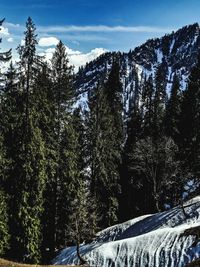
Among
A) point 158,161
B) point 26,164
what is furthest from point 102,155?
point 26,164

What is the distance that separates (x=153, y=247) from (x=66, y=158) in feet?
40.0

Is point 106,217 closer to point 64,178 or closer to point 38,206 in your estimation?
point 64,178

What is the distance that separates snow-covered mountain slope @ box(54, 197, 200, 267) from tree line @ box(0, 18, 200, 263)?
190cm

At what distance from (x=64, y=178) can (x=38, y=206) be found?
6728 millimetres

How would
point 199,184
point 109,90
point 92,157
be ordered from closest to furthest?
point 92,157 → point 199,184 → point 109,90

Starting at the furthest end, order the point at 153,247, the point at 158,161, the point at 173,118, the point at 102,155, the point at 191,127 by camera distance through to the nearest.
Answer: the point at 173,118 < the point at 191,127 < the point at 158,161 < the point at 102,155 < the point at 153,247

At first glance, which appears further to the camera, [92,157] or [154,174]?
[154,174]

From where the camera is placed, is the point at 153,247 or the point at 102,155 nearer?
the point at 153,247

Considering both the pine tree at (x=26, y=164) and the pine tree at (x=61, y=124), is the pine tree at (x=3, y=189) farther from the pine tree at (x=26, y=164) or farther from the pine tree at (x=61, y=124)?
the pine tree at (x=61, y=124)

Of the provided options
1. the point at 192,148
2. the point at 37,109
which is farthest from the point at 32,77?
the point at 192,148

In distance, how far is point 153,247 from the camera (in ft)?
102

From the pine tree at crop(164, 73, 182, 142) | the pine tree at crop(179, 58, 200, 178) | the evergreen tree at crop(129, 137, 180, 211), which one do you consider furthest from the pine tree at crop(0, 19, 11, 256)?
the pine tree at crop(164, 73, 182, 142)

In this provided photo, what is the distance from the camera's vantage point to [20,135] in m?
33.0

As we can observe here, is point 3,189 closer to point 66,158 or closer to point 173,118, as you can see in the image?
point 66,158
